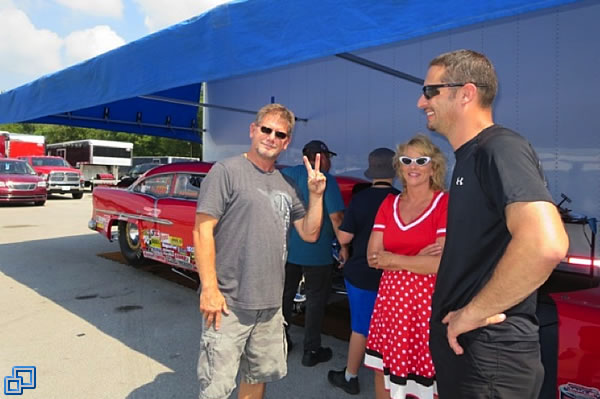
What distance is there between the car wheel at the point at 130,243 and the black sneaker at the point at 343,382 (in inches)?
166

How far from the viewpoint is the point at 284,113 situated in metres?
2.23

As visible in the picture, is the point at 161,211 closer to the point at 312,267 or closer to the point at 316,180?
the point at 312,267

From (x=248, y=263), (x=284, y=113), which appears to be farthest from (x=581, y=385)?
(x=284, y=113)

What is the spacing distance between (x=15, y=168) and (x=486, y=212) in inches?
706

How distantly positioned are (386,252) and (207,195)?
932 millimetres

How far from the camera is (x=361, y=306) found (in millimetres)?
2670

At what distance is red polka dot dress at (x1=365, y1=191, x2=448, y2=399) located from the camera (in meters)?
2.06

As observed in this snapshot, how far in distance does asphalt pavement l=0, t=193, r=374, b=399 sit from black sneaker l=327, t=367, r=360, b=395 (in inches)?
1.6

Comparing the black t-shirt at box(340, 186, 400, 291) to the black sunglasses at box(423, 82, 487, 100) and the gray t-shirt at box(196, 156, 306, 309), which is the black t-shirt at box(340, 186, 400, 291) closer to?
the gray t-shirt at box(196, 156, 306, 309)

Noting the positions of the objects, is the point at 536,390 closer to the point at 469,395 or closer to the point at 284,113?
the point at 469,395

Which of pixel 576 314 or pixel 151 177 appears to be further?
pixel 151 177

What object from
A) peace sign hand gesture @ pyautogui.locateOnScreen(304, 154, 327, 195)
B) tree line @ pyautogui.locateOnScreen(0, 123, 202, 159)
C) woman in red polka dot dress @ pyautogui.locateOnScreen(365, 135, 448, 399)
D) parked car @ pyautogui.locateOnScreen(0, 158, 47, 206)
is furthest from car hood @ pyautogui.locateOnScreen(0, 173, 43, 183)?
tree line @ pyautogui.locateOnScreen(0, 123, 202, 159)

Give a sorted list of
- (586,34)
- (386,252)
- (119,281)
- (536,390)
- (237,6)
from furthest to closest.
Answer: (119,281) < (586,34) < (237,6) < (386,252) < (536,390)
